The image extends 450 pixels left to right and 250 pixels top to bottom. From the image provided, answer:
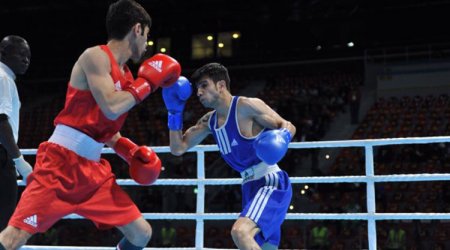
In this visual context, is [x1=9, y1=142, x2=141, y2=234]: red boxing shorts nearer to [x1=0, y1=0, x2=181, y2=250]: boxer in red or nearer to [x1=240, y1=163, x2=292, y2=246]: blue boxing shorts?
[x1=0, y1=0, x2=181, y2=250]: boxer in red

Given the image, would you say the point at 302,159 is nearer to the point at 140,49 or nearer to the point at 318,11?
the point at 318,11

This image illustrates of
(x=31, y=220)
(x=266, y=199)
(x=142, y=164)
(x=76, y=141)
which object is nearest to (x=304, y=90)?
(x=266, y=199)

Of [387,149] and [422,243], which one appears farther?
[387,149]

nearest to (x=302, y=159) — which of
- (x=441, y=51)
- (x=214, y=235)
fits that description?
(x=214, y=235)

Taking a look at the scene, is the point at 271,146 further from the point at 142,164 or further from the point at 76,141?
the point at 76,141

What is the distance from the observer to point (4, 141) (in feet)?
9.92

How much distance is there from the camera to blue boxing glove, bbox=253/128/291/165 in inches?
113

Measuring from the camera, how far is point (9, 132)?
3.02m

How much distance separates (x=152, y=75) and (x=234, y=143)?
2.56 ft

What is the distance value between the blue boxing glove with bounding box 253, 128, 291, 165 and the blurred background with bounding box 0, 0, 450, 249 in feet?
20.7

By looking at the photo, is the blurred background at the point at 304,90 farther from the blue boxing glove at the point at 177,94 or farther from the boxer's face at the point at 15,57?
the boxer's face at the point at 15,57

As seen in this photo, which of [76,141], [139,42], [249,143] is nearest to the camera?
[76,141]

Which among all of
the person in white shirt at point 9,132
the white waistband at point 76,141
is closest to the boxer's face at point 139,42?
the white waistband at point 76,141

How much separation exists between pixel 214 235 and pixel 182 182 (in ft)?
21.3
